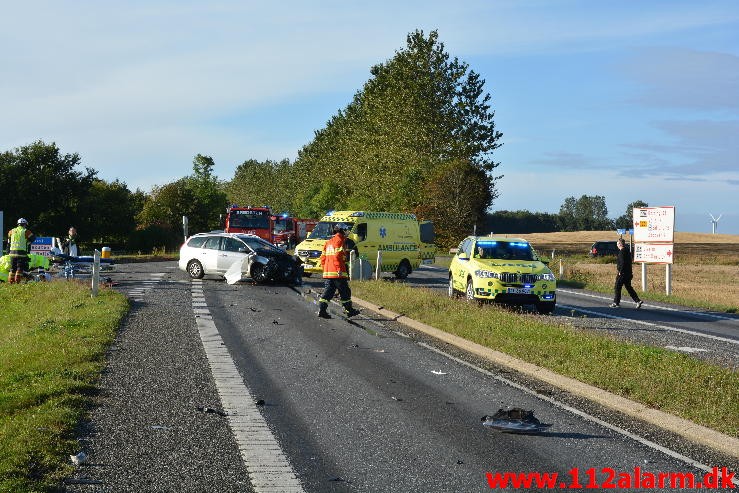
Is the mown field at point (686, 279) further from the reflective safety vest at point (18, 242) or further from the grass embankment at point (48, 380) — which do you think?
the reflective safety vest at point (18, 242)

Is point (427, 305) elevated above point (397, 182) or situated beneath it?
situated beneath

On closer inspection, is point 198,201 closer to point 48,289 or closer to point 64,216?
point 64,216

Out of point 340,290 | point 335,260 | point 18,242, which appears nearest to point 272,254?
point 18,242

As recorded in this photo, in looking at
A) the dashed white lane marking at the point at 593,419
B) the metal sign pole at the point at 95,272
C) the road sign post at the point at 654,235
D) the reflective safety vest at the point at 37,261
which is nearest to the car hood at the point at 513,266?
the dashed white lane marking at the point at 593,419

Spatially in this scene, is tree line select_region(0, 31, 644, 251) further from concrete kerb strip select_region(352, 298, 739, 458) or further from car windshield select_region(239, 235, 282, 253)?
concrete kerb strip select_region(352, 298, 739, 458)

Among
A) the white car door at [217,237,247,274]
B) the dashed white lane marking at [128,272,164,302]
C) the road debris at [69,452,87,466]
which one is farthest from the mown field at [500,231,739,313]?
the road debris at [69,452,87,466]

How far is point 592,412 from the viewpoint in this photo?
9297 millimetres

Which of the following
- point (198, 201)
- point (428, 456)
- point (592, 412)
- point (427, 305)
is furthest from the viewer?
point (198, 201)

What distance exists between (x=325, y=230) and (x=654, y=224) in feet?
36.6

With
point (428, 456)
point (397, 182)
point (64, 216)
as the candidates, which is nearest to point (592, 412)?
point (428, 456)

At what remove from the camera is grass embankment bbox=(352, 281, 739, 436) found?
9.18 metres

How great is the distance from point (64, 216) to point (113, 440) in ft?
167

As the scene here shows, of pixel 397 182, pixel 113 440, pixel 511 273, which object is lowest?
pixel 113 440

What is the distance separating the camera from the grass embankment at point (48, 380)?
22.0 feet
